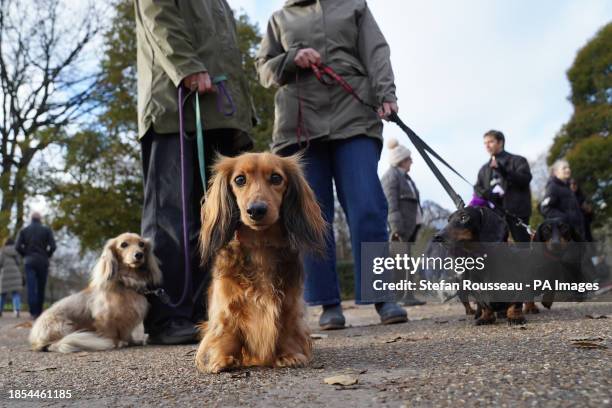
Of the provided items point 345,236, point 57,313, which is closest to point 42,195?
point 345,236

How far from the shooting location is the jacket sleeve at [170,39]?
12.7 ft

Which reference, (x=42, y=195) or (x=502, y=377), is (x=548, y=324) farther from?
(x=42, y=195)

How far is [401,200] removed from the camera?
8.48 m

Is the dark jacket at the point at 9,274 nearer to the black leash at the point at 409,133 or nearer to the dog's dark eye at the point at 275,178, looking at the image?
the black leash at the point at 409,133

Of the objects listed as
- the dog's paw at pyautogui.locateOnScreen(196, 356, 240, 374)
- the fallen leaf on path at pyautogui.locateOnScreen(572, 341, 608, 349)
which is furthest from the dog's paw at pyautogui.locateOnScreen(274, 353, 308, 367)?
→ the fallen leaf on path at pyautogui.locateOnScreen(572, 341, 608, 349)

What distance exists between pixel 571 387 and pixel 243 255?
152 cm

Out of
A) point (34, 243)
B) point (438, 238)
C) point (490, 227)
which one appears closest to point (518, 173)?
point (490, 227)

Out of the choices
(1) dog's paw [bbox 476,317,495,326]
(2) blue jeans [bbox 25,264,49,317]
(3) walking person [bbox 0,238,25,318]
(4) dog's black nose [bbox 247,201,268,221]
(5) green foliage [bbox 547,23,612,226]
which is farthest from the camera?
(5) green foliage [bbox 547,23,612,226]

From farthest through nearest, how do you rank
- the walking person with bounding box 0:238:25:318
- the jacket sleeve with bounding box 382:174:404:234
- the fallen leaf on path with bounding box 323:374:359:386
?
the walking person with bounding box 0:238:25:318
the jacket sleeve with bounding box 382:174:404:234
the fallen leaf on path with bounding box 323:374:359:386

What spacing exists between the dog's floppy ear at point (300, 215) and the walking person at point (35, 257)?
942 cm

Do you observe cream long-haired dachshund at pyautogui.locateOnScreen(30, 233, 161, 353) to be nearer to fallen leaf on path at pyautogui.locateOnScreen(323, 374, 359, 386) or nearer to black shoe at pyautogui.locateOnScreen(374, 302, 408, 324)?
black shoe at pyautogui.locateOnScreen(374, 302, 408, 324)

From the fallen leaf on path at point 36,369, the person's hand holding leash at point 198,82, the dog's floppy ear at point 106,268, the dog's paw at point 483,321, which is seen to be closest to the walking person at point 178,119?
the person's hand holding leash at point 198,82

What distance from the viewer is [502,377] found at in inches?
84.2

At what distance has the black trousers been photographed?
411cm
